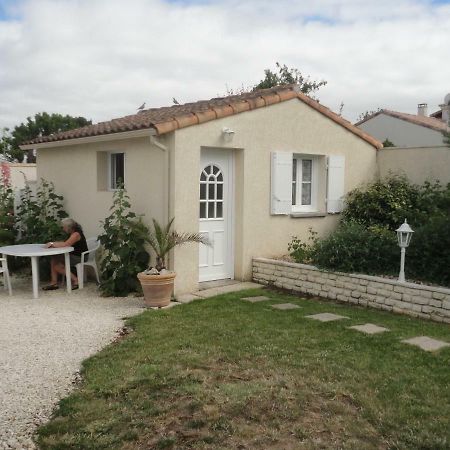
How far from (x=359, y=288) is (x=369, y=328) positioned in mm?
1596

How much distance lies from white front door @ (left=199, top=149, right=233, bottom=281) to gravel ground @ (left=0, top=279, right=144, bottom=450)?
1.63m

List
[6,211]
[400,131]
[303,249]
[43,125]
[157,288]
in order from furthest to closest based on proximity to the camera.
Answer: [43,125], [400,131], [6,211], [303,249], [157,288]

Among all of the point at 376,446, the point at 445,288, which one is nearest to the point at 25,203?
the point at 445,288

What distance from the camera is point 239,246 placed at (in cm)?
952

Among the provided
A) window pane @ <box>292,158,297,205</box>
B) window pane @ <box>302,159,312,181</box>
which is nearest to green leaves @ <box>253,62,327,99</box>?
window pane @ <box>302,159,312,181</box>

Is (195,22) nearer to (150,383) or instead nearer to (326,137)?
(326,137)

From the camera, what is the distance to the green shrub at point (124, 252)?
853 cm

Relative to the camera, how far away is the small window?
10.0 meters

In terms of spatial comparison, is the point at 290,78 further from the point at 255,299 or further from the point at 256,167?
the point at 255,299

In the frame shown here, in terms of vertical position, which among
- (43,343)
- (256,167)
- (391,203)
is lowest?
(43,343)

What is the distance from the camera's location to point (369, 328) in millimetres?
6492

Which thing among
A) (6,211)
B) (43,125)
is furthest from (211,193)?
(43,125)

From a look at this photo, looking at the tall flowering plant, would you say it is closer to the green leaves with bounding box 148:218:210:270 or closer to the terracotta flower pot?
the green leaves with bounding box 148:218:210:270

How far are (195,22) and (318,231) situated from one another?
4.82m
